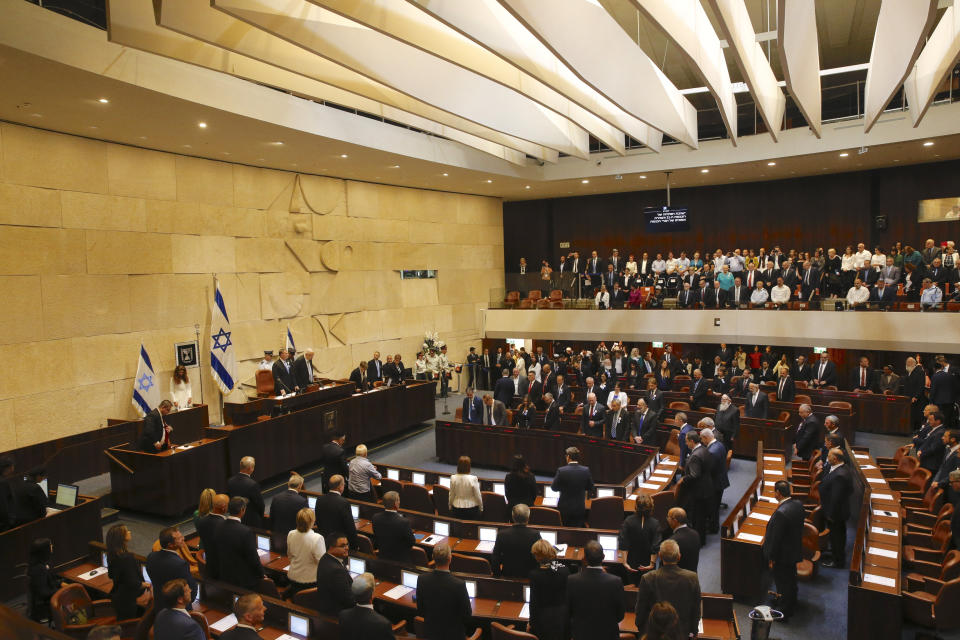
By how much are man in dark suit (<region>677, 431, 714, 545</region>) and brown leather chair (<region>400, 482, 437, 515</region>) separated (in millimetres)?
3090

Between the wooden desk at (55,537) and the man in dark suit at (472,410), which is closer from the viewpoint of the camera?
the wooden desk at (55,537)

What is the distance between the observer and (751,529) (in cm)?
674

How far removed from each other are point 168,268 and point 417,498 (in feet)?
25.9

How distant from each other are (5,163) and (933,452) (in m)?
14.6

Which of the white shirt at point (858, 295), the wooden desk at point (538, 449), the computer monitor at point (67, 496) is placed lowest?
the wooden desk at point (538, 449)

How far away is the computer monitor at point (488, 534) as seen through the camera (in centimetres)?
645

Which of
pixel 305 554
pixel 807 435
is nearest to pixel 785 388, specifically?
pixel 807 435

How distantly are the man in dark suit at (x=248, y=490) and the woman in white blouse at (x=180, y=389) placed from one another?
621 centimetres

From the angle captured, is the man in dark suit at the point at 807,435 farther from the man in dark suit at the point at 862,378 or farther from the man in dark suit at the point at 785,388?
the man in dark suit at the point at 862,378

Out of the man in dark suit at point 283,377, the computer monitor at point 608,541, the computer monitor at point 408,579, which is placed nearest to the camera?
the computer monitor at point 408,579

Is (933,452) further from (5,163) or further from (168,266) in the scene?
(5,163)

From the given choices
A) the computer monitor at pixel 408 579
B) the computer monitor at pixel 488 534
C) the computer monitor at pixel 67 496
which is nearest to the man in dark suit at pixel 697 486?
the computer monitor at pixel 488 534

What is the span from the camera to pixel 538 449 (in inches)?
434

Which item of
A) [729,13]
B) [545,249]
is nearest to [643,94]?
[729,13]
